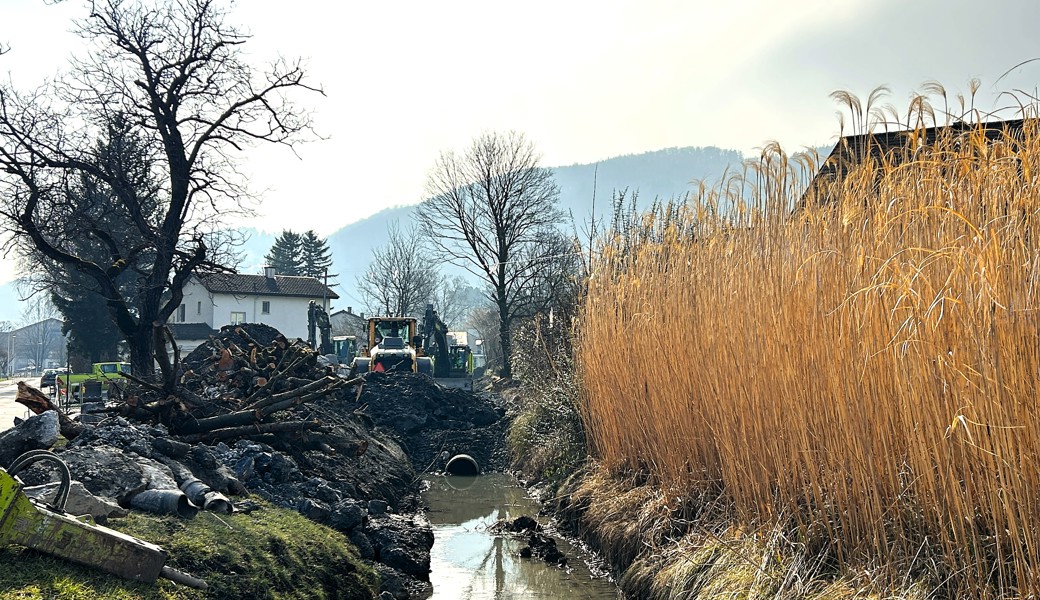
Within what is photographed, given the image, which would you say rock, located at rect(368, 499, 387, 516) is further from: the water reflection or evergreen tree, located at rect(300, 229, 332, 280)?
evergreen tree, located at rect(300, 229, 332, 280)

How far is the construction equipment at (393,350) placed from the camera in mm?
23125

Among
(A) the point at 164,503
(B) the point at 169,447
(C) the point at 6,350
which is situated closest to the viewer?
(A) the point at 164,503

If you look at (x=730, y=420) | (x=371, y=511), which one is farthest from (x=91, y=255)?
(x=730, y=420)

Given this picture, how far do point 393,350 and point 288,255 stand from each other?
4546cm

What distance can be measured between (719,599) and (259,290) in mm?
50985

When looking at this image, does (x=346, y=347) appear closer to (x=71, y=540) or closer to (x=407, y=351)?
(x=407, y=351)

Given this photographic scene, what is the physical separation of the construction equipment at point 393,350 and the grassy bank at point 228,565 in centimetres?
1425

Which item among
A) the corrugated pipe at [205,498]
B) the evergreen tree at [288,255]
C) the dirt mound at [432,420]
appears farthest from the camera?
the evergreen tree at [288,255]

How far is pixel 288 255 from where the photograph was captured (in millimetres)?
67000

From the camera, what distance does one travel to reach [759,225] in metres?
5.66

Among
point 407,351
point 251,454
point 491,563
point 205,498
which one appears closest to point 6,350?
point 407,351

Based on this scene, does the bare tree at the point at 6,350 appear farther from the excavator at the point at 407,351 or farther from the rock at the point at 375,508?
the rock at the point at 375,508

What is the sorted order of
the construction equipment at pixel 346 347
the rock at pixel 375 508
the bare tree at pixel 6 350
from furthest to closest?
the bare tree at pixel 6 350
the construction equipment at pixel 346 347
the rock at pixel 375 508

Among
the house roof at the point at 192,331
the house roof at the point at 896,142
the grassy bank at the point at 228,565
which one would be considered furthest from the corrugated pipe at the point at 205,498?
the house roof at the point at 192,331
